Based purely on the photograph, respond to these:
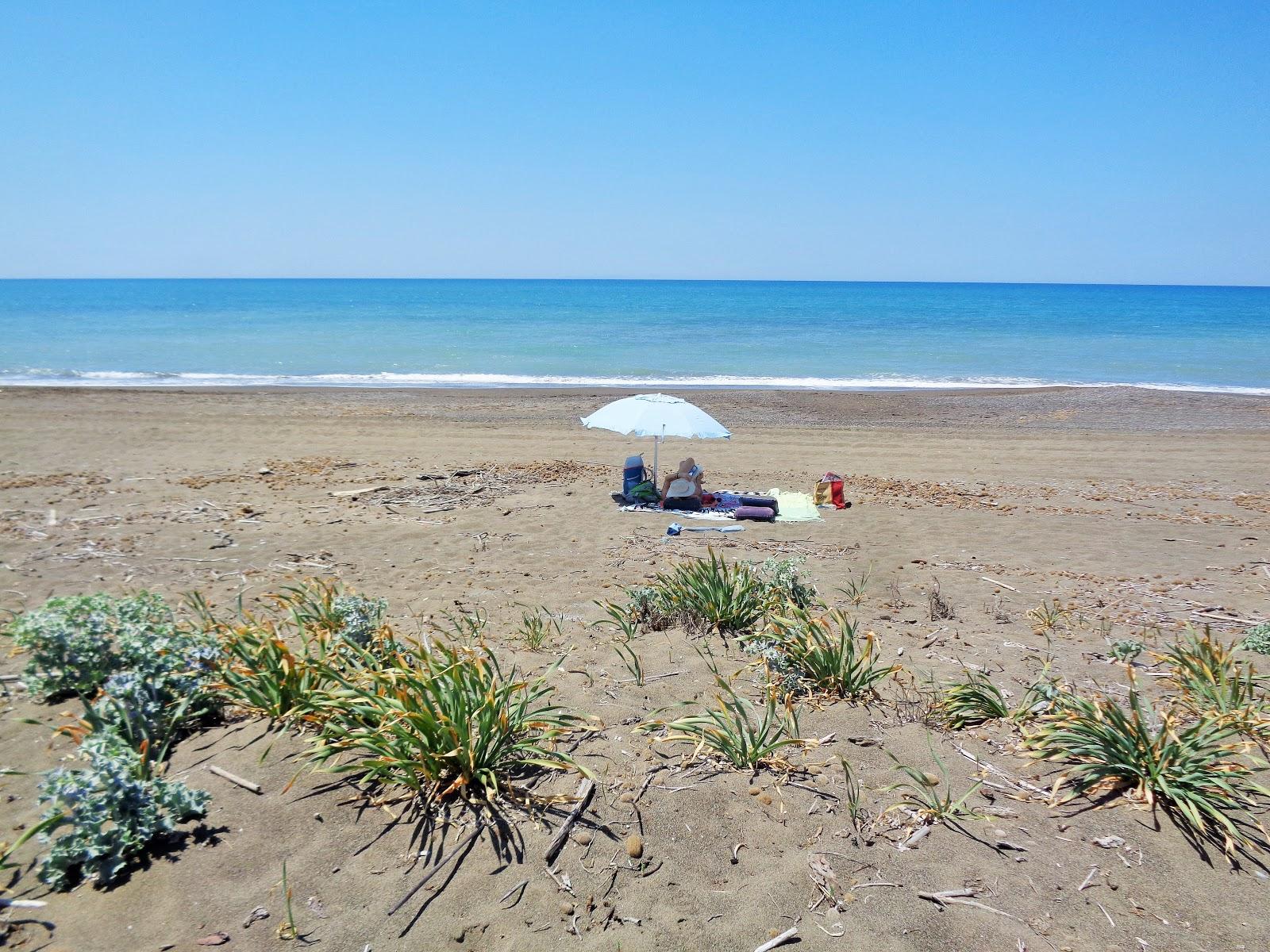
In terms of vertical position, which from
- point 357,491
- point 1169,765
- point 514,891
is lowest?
point 357,491

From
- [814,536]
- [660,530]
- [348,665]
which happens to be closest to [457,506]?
[660,530]

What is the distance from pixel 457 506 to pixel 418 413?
9.10 m

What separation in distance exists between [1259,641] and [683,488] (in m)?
6.13

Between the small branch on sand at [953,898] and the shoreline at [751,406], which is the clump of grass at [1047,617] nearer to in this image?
the small branch on sand at [953,898]

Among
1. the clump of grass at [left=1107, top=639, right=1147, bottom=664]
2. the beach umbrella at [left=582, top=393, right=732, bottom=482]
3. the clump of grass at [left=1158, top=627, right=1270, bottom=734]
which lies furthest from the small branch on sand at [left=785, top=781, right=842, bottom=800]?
the beach umbrella at [left=582, top=393, right=732, bottom=482]

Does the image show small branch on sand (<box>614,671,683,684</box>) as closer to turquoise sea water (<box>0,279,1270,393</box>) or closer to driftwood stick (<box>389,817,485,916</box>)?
driftwood stick (<box>389,817,485,916</box>)

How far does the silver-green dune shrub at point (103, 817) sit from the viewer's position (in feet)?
8.77

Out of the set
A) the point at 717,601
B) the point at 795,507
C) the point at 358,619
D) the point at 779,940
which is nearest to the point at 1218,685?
the point at 717,601

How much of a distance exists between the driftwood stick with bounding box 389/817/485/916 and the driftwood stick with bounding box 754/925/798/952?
108 cm

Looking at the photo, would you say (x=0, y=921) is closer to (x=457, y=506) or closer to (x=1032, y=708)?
(x=1032, y=708)

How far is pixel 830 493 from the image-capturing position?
32.8ft

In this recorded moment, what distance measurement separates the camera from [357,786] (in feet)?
10.3

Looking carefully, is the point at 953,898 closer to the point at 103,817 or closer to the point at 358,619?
the point at 103,817

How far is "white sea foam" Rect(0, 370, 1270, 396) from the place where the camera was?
2311 centimetres
